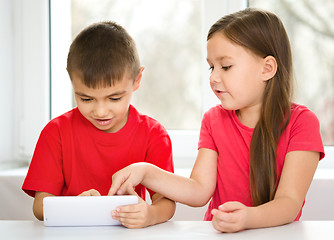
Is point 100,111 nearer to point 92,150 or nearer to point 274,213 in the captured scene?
point 92,150

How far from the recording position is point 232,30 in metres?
1.20

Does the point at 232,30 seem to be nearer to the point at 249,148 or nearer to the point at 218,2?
the point at 249,148

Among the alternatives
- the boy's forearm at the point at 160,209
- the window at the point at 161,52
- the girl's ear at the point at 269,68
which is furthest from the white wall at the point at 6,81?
the girl's ear at the point at 269,68

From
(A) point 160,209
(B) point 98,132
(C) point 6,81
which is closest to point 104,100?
(B) point 98,132

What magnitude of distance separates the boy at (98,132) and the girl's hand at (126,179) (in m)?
0.09

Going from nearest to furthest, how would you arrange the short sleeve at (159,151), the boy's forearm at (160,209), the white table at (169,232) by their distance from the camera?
1. the white table at (169,232)
2. the boy's forearm at (160,209)
3. the short sleeve at (159,151)

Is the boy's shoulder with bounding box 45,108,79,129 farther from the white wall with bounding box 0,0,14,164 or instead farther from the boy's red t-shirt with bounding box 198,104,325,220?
the white wall with bounding box 0,0,14,164

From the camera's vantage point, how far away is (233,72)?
119 cm

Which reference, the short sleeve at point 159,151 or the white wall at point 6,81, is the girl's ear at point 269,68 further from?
the white wall at point 6,81

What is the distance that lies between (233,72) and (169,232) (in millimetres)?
455

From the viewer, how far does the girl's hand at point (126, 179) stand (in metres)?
1.08

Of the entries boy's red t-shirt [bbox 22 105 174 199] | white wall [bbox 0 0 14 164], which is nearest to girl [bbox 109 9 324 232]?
boy's red t-shirt [bbox 22 105 174 199]

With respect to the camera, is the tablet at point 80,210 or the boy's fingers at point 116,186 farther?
the boy's fingers at point 116,186

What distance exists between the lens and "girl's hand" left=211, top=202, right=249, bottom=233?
928 mm
